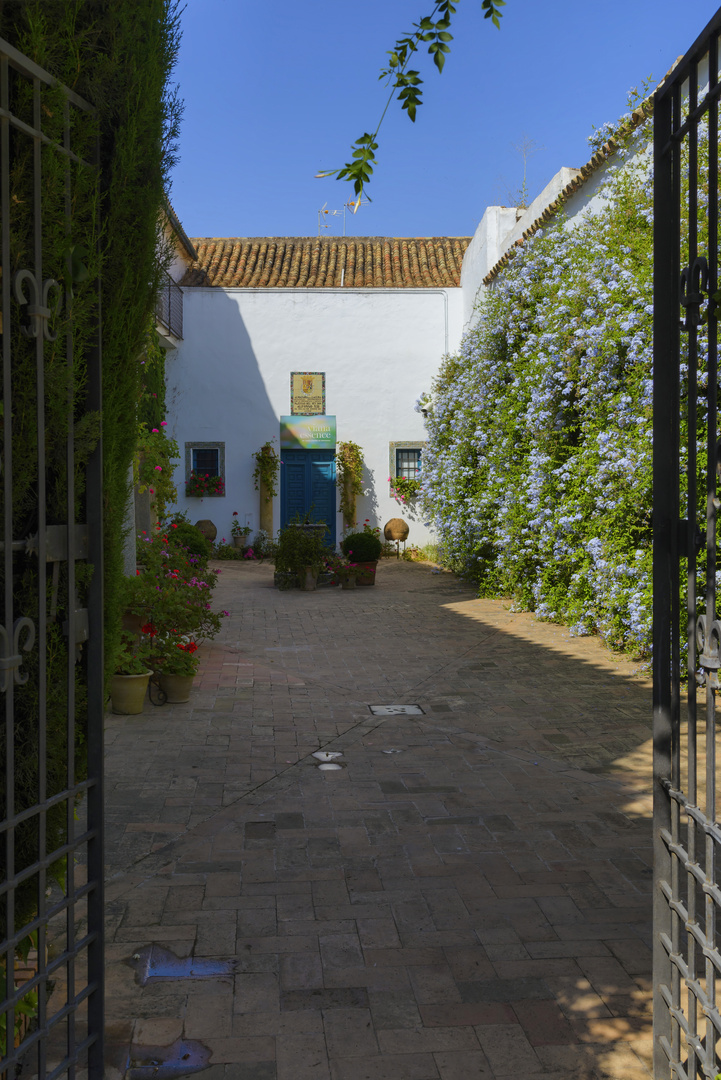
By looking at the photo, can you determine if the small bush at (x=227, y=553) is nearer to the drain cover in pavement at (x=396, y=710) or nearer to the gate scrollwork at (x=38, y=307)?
the drain cover in pavement at (x=396, y=710)

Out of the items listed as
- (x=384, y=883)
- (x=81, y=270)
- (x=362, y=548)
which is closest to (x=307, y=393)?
(x=362, y=548)

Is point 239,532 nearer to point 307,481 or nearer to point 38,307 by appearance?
point 307,481

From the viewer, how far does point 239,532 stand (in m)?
18.6

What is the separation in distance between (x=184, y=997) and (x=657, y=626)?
Answer: 1.84m

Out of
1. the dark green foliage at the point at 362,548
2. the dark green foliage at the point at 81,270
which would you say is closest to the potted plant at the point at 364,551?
the dark green foliage at the point at 362,548

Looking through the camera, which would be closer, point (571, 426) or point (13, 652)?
point (13, 652)

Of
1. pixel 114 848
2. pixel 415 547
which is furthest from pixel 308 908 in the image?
pixel 415 547

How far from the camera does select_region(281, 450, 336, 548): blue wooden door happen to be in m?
18.9

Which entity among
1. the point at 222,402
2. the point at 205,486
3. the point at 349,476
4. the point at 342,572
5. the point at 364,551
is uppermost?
the point at 222,402

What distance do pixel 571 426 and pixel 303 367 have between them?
34.8ft

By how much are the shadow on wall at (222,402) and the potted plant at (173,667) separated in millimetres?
12359

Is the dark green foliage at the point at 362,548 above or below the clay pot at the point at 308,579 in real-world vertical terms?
above

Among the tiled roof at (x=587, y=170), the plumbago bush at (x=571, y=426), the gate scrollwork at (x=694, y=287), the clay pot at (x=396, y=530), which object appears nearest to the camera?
the gate scrollwork at (x=694, y=287)

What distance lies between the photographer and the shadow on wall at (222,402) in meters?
18.7
